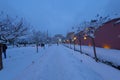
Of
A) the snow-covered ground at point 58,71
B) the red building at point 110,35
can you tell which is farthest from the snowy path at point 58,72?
the red building at point 110,35

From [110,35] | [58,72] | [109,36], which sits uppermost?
[110,35]

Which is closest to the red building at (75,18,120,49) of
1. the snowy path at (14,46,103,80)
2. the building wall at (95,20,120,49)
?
the building wall at (95,20,120,49)

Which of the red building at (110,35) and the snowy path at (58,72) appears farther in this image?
the red building at (110,35)

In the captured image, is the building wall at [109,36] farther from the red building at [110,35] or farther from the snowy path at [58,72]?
the snowy path at [58,72]

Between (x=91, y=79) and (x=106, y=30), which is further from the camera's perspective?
(x=106, y=30)

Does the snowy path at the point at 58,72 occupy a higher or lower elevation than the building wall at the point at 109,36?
lower

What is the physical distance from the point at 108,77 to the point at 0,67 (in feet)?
23.2

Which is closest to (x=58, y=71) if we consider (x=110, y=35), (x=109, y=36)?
(x=110, y=35)

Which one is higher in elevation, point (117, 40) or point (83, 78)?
point (117, 40)

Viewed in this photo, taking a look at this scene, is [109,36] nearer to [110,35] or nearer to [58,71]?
[110,35]

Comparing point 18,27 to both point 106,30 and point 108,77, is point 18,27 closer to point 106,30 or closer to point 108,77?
point 108,77

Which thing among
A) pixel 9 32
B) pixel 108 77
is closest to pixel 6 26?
pixel 9 32

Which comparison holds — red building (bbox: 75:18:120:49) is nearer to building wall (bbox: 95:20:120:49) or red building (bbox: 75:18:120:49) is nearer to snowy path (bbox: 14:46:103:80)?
building wall (bbox: 95:20:120:49)

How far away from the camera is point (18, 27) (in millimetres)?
15195
